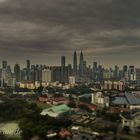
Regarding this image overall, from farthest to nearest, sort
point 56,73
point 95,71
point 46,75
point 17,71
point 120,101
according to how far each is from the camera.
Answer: point 95,71 → point 17,71 → point 56,73 → point 46,75 → point 120,101

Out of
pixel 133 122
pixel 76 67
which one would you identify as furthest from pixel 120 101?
pixel 76 67

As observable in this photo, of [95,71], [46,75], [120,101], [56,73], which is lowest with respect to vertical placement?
[120,101]

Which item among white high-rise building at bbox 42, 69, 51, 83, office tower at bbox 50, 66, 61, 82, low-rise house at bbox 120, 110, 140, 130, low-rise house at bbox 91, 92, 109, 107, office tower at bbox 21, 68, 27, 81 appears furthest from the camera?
office tower at bbox 21, 68, 27, 81

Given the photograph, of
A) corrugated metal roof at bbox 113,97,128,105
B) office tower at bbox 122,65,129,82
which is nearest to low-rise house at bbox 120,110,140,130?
corrugated metal roof at bbox 113,97,128,105

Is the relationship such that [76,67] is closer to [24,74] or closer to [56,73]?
[56,73]

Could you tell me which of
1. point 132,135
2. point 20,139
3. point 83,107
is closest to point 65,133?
point 20,139

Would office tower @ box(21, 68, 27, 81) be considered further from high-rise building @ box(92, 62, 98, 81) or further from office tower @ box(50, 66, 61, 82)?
high-rise building @ box(92, 62, 98, 81)

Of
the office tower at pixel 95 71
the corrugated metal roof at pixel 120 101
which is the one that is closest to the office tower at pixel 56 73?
the office tower at pixel 95 71

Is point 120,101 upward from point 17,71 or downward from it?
downward

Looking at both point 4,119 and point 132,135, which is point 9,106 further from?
point 132,135

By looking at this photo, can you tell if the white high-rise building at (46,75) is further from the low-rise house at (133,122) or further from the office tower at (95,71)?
the low-rise house at (133,122)

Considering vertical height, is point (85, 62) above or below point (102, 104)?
above
